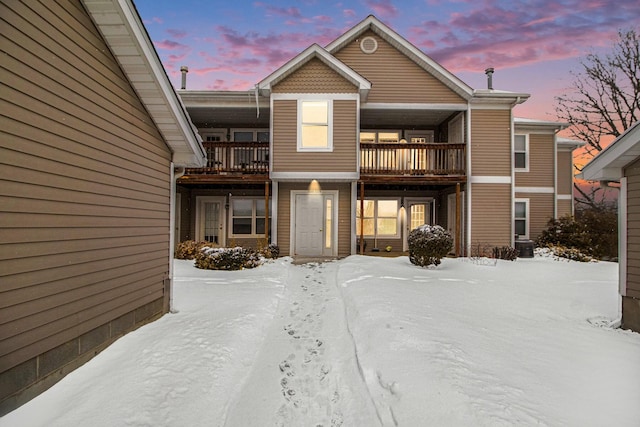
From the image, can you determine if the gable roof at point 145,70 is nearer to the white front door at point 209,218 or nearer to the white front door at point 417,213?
the white front door at point 209,218

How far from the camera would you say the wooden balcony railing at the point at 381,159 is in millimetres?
12688

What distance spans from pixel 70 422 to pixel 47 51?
3476mm

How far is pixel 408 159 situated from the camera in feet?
43.3

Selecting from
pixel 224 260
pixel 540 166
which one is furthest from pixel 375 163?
pixel 540 166

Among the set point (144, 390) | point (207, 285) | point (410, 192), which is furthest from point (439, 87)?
point (144, 390)

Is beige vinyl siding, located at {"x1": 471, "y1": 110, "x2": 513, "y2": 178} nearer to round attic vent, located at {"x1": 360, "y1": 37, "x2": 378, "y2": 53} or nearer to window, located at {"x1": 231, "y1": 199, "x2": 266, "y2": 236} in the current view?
round attic vent, located at {"x1": 360, "y1": 37, "x2": 378, "y2": 53}

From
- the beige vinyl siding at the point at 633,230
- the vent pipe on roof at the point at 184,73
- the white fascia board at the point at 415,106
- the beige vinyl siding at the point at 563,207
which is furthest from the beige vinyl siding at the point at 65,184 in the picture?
the beige vinyl siding at the point at 563,207

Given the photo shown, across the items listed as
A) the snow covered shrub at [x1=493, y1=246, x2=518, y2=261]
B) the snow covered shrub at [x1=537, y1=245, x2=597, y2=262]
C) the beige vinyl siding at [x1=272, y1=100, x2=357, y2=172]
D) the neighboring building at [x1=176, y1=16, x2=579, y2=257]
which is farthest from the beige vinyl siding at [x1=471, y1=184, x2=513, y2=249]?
the beige vinyl siding at [x1=272, y1=100, x2=357, y2=172]

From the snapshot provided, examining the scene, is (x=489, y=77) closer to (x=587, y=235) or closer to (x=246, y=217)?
(x=587, y=235)

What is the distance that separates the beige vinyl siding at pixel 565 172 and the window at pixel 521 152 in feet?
9.97

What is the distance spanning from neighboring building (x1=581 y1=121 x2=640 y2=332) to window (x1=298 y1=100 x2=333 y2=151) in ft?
26.8

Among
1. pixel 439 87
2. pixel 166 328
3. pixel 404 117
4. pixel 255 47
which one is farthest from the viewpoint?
pixel 255 47

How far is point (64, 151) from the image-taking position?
3496mm

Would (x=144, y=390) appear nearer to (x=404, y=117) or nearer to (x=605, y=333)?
(x=605, y=333)
